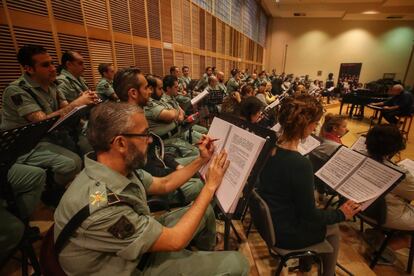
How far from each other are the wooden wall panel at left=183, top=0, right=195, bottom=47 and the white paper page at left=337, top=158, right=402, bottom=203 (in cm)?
589

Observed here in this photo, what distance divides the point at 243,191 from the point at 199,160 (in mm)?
407

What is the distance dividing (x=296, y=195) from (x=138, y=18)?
4761 mm

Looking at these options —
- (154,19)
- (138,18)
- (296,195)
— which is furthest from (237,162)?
(154,19)

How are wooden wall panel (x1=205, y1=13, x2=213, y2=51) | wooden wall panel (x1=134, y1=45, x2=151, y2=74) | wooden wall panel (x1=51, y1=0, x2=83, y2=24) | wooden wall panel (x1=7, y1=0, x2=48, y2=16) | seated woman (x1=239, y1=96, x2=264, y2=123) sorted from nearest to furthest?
seated woman (x1=239, y1=96, x2=264, y2=123) → wooden wall panel (x1=7, y1=0, x2=48, y2=16) → wooden wall panel (x1=51, y1=0, x2=83, y2=24) → wooden wall panel (x1=134, y1=45, x2=151, y2=74) → wooden wall panel (x1=205, y1=13, x2=213, y2=51)

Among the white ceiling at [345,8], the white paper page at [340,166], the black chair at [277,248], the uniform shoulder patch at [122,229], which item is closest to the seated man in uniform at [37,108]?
the uniform shoulder patch at [122,229]

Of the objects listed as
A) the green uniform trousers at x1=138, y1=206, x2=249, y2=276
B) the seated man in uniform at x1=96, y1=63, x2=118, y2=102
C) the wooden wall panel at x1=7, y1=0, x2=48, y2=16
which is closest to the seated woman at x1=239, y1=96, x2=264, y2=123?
the green uniform trousers at x1=138, y1=206, x2=249, y2=276

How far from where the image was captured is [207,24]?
7484mm

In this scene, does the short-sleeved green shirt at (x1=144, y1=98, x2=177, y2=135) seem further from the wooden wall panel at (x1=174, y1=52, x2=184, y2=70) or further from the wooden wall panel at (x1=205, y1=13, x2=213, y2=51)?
the wooden wall panel at (x1=205, y1=13, x2=213, y2=51)

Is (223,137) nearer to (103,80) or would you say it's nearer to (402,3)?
(103,80)

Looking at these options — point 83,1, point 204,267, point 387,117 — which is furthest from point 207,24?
point 204,267

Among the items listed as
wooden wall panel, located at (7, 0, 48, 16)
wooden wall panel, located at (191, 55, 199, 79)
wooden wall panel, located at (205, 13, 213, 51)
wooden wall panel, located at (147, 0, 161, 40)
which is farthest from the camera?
wooden wall panel, located at (205, 13, 213, 51)

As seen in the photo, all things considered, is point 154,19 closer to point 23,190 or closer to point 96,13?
point 96,13

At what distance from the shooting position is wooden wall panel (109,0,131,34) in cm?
401

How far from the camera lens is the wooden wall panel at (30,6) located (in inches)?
100
